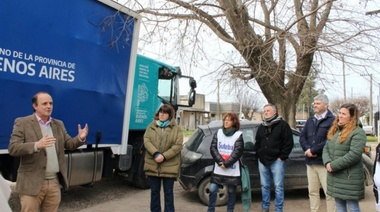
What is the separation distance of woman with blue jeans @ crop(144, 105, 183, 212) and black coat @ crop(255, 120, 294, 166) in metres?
1.28

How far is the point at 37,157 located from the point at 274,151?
324cm

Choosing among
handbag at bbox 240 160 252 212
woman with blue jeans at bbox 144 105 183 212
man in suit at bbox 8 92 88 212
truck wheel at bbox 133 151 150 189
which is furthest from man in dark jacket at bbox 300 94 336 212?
truck wheel at bbox 133 151 150 189

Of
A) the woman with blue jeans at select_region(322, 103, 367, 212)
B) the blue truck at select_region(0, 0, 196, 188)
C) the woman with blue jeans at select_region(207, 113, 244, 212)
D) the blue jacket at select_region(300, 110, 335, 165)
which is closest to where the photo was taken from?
the woman with blue jeans at select_region(322, 103, 367, 212)

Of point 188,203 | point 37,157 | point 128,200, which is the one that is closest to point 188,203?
point 188,203

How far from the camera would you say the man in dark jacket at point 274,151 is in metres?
5.37

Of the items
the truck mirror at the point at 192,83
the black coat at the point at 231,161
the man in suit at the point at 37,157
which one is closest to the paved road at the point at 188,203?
the black coat at the point at 231,161

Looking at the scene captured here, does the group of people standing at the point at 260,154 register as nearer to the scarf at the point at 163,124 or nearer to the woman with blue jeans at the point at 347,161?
the scarf at the point at 163,124

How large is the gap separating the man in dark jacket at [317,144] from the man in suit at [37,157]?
10.6ft

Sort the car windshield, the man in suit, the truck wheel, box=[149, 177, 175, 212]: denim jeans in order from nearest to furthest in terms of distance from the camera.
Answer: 1. the man in suit
2. box=[149, 177, 175, 212]: denim jeans
3. the car windshield
4. the truck wheel

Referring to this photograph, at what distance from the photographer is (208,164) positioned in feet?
20.5

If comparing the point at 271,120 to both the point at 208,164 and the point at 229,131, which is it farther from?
the point at 208,164

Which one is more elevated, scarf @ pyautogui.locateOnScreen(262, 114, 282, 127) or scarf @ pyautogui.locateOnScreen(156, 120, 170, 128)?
scarf @ pyautogui.locateOnScreen(262, 114, 282, 127)

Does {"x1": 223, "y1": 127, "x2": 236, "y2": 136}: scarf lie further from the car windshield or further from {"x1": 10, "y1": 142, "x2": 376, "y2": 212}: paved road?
{"x1": 10, "y1": 142, "x2": 376, "y2": 212}: paved road

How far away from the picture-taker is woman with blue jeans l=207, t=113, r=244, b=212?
5219 millimetres
